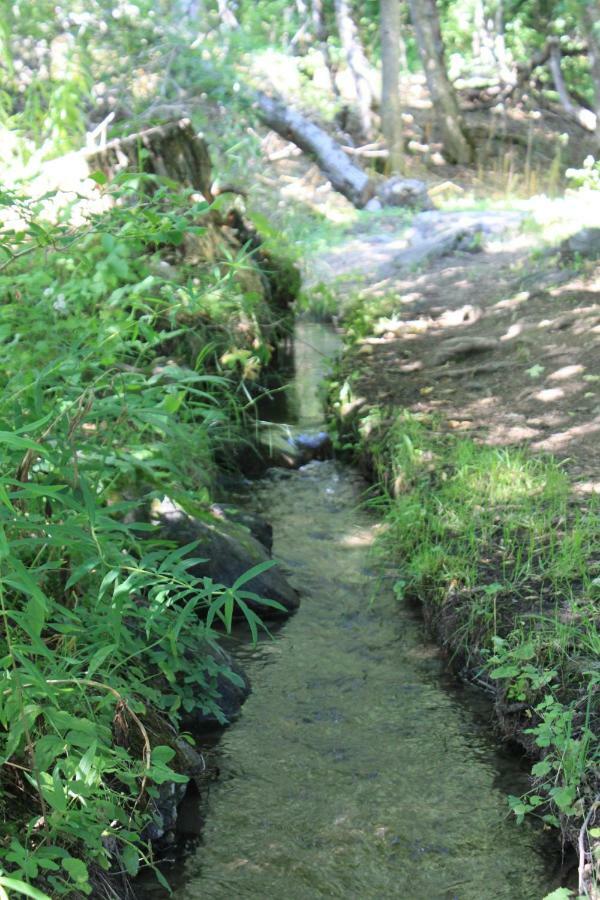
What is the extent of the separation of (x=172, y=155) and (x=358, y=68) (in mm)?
12857

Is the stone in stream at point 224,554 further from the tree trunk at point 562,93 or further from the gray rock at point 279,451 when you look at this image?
the tree trunk at point 562,93

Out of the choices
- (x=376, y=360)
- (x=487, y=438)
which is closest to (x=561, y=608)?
(x=487, y=438)

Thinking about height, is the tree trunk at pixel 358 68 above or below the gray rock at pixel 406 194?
above

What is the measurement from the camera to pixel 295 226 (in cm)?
1345

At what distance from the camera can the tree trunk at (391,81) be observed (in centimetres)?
1678

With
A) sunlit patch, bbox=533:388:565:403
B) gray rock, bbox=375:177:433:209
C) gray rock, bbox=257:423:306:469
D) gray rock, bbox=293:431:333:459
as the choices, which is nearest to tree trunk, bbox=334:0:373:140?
gray rock, bbox=375:177:433:209

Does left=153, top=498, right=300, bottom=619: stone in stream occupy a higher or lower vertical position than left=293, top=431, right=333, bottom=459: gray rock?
higher

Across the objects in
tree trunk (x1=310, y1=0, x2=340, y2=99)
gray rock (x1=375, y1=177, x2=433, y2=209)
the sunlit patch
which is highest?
tree trunk (x1=310, y1=0, x2=340, y2=99)

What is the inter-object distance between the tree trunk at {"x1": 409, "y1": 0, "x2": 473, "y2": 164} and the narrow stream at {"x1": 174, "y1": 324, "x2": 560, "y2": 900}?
15.1 metres

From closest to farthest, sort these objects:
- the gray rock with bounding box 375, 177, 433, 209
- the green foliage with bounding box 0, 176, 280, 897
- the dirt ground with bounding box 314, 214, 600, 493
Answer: the green foliage with bounding box 0, 176, 280, 897 < the dirt ground with bounding box 314, 214, 600, 493 < the gray rock with bounding box 375, 177, 433, 209

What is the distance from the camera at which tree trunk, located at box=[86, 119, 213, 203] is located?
7379 mm

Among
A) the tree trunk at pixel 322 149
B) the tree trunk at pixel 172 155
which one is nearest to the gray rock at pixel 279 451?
the tree trunk at pixel 172 155

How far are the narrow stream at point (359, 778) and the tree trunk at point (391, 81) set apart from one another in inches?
527

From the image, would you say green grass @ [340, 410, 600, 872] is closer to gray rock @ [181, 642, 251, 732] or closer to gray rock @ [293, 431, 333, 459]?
gray rock @ [293, 431, 333, 459]
